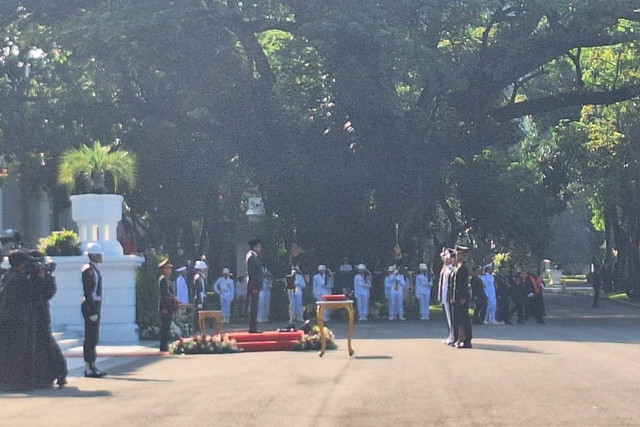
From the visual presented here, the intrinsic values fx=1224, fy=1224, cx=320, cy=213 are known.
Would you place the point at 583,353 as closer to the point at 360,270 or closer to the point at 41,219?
the point at 360,270

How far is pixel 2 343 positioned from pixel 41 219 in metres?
44.1

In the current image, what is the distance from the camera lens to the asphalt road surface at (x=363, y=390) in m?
12.1

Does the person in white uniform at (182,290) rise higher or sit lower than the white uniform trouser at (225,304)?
higher

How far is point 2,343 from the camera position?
1586 centimetres

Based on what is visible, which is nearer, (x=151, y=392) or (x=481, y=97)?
(x=151, y=392)

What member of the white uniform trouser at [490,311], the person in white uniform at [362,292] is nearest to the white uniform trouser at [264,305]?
the person in white uniform at [362,292]

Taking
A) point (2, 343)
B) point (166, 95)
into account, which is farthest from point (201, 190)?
point (2, 343)

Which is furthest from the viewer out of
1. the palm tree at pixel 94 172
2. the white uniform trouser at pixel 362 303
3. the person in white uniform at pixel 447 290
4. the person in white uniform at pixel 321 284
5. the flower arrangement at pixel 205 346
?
the person in white uniform at pixel 321 284

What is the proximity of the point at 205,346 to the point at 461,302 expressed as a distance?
4.97 m

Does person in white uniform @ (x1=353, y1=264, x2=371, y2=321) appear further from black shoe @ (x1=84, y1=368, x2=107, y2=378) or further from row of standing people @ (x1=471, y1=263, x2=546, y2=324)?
black shoe @ (x1=84, y1=368, x2=107, y2=378)

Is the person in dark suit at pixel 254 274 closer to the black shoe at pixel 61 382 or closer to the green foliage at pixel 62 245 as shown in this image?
the green foliage at pixel 62 245

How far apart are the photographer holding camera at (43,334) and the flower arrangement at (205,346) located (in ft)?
20.4

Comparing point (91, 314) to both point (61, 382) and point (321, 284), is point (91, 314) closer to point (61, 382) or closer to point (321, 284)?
point (61, 382)

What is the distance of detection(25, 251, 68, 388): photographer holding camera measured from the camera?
1597 centimetres
